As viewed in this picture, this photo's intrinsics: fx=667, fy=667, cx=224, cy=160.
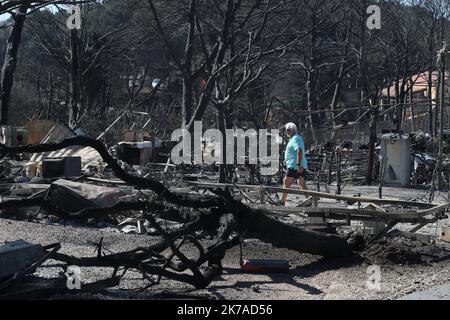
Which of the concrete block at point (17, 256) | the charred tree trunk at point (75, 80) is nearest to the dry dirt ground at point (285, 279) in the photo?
the concrete block at point (17, 256)

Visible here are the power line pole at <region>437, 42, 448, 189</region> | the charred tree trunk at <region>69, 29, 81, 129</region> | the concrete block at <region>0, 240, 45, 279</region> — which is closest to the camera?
the concrete block at <region>0, 240, 45, 279</region>

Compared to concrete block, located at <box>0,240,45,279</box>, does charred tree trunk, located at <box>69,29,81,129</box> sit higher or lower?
A: higher

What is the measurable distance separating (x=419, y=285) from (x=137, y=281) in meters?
3.16

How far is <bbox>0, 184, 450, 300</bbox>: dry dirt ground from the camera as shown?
23.1 feet

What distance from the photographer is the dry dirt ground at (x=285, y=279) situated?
7039 mm

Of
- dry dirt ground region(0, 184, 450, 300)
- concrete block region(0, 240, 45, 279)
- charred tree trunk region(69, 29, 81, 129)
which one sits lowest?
dry dirt ground region(0, 184, 450, 300)

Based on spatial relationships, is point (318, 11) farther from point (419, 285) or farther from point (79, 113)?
point (419, 285)

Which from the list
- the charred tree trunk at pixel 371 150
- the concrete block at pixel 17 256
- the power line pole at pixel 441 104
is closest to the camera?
the concrete block at pixel 17 256

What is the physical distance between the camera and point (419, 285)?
740cm

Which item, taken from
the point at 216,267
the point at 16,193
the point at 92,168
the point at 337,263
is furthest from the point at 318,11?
the point at 216,267

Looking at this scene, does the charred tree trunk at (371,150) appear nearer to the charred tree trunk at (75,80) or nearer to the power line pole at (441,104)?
the power line pole at (441,104)

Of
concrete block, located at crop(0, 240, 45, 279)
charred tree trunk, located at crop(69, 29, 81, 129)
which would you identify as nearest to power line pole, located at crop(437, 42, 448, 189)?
concrete block, located at crop(0, 240, 45, 279)

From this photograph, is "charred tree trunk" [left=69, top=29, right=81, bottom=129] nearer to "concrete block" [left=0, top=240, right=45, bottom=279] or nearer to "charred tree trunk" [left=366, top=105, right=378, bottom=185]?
"charred tree trunk" [left=366, top=105, right=378, bottom=185]

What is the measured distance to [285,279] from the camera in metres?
7.94
